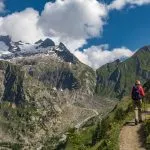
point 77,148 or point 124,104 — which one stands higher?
point 124,104

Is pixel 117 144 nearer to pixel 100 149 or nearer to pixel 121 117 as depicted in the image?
pixel 100 149

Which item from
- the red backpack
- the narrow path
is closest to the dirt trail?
the narrow path

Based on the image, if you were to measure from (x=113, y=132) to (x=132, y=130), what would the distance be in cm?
193

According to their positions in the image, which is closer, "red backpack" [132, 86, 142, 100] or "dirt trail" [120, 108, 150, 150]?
"dirt trail" [120, 108, 150, 150]

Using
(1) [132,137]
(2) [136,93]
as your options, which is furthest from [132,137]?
(2) [136,93]

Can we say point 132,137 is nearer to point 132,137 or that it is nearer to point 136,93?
point 132,137

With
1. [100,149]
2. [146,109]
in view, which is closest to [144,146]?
[100,149]

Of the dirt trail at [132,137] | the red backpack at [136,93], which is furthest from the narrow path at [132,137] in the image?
the red backpack at [136,93]

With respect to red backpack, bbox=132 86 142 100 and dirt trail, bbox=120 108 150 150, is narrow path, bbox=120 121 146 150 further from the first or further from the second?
red backpack, bbox=132 86 142 100

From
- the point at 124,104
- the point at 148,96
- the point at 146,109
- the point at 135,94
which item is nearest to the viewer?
the point at 135,94

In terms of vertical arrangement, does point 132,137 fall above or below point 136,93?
below

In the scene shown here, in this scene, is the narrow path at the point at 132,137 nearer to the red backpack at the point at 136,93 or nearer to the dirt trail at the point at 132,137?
the dirt trail at the point at 132,137

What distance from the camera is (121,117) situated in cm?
5125

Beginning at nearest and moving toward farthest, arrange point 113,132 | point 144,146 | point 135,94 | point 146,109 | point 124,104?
point 144,146 → point 113,132 → point 135,94 → point 146,109 → point 124,104
